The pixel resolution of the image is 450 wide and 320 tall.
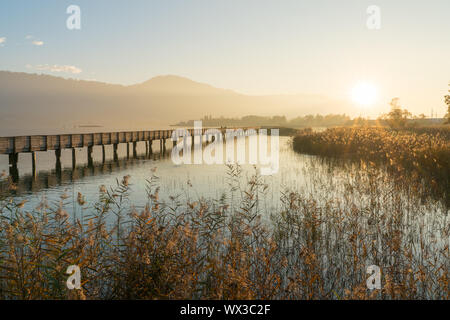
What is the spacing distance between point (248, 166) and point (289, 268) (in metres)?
21.0

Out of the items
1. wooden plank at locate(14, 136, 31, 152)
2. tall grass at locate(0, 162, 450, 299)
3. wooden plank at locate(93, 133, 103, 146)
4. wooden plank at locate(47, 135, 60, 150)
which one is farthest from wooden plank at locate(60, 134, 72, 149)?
tall grass at locate(0, 162, 450, 299)

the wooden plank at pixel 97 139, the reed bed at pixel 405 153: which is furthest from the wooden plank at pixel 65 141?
the reed bed at pixel 405 153

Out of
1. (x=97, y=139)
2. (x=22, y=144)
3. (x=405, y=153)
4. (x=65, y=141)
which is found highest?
(x=97, y=139)

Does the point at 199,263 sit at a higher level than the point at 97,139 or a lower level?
A: lower

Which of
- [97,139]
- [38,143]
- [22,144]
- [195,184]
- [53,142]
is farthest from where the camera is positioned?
[97,139]

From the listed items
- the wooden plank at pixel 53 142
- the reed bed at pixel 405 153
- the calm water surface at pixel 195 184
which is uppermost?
the wooden plank at pixel 53 142

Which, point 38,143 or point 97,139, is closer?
point 38,143

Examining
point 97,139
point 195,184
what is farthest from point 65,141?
point 195,184

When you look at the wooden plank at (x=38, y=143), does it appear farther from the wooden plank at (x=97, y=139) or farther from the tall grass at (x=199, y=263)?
the tall grass at (x=199, y=263)

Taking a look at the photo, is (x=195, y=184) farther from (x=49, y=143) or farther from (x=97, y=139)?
(x=97, y=139)

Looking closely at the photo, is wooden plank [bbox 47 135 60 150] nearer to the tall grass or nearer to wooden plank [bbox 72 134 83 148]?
wooden plank [bbox 72 134 83 148]
